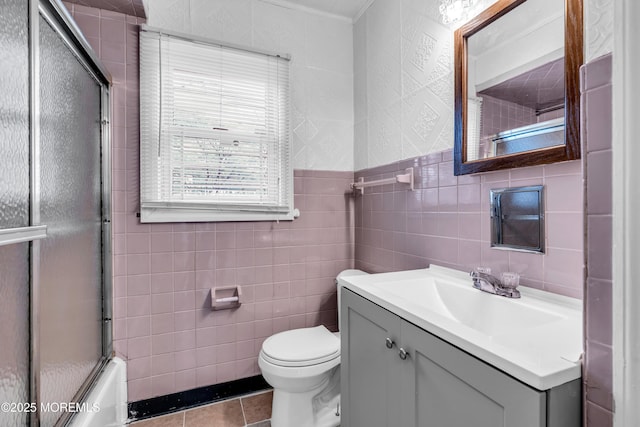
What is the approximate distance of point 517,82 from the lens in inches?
42.2

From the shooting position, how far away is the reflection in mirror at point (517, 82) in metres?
0.94

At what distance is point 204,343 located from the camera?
176cm

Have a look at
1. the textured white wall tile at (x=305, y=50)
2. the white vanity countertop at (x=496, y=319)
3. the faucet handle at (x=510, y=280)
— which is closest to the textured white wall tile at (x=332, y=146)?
the textured white wall tile at (x=305, y=50)

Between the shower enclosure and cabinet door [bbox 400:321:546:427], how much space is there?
1.13 m

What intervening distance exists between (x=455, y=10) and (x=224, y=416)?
2345 millimetres

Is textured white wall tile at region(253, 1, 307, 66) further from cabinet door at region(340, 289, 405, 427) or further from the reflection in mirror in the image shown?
cabinet door at region(340, 289, 405, 427)

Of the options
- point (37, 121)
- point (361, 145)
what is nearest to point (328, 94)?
point (361, 145)

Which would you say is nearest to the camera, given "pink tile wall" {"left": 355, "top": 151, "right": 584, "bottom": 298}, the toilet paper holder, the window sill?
"pink tile wall" {"left": 355, "top": 151, "right": 584, "bottom": 298}

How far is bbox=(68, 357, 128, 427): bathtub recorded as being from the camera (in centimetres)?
117

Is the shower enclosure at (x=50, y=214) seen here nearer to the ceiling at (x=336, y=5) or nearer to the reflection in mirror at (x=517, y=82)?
the ceiling at (x=336, y=5)

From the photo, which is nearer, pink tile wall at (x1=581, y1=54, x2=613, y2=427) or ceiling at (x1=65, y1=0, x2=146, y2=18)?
pink tile wall at (x1=581, y1=54, x2=613, y2=427)

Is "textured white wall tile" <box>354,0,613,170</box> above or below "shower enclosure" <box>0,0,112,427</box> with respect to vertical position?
above

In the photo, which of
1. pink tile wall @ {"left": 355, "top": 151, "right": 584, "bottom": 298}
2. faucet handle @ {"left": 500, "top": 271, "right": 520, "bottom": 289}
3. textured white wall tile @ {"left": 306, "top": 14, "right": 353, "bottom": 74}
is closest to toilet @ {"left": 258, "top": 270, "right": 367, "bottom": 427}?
pink tile wall @ {"left": 355, "top": 151, "right": 584, "bottom": 298}

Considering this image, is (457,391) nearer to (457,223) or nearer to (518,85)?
(457,223)
